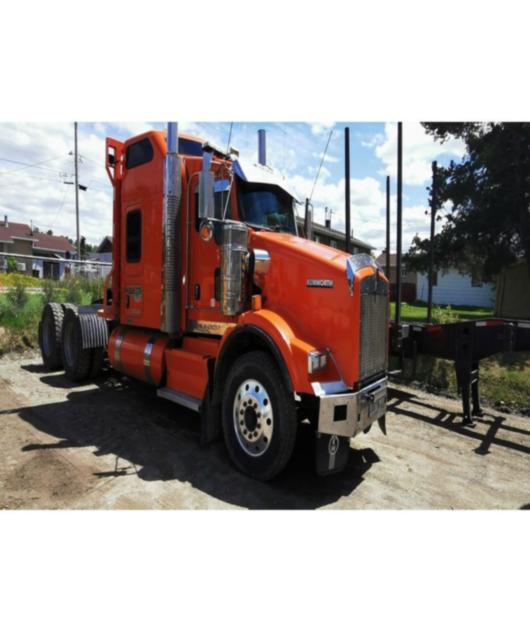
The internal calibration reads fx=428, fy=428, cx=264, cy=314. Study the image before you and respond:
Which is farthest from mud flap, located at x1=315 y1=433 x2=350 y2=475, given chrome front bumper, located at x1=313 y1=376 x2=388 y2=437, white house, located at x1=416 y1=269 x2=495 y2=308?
white house, located at x1=416 y1=269 x2=495 y2=308

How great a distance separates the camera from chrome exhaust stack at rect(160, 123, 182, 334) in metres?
5.17

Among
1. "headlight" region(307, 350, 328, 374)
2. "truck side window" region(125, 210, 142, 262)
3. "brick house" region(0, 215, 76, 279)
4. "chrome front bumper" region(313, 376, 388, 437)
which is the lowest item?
"chrome front bumper" region(313, 376, 388, 437)

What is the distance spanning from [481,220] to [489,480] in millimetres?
13862

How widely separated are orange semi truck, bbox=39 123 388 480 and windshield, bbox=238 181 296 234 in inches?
0.6

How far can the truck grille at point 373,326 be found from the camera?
3.89 meters

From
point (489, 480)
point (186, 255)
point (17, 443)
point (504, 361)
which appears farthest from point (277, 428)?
point (504, 361)

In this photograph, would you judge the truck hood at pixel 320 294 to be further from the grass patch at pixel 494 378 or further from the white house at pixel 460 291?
Answer: the white house at pixel 460 291

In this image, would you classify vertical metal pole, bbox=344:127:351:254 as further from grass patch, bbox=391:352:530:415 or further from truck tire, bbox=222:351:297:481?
truck tire, bbox=222:351:297:481

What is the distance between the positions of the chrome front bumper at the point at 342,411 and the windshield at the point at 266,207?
2.16 metres

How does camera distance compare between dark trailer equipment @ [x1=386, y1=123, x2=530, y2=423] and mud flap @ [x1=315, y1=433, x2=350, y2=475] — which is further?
dark trailer equipment @ [x1=386, y1=123, x2=530, y2=423]

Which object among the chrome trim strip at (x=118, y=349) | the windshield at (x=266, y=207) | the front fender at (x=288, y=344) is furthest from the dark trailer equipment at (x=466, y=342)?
the chrome trim strip at (x=118, y=349)

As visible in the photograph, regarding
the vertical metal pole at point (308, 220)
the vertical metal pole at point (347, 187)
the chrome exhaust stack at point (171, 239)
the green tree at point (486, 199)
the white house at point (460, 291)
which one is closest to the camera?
the chrome exhaust stack at point (171, 239)

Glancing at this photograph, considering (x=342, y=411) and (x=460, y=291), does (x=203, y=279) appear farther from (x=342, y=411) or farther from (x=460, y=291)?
(x=460, y=291)

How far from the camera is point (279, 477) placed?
411cm
